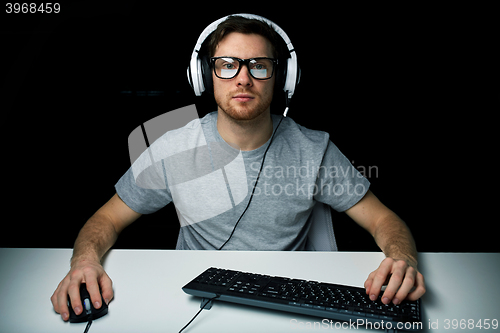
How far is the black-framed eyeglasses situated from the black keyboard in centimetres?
70

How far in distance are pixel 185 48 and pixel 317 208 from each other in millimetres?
1462

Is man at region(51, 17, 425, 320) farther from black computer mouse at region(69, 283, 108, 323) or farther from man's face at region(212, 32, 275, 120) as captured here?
black computer mouse at region(69, 283, 108, 323)

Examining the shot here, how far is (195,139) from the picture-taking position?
4.19ft

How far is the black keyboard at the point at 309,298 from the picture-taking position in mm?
606

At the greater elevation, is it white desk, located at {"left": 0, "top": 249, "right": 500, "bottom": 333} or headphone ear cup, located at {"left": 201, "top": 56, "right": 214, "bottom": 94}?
headphone ear cup, located at {"left": 201, "top": 56, "right": 214, "bottom": 94}


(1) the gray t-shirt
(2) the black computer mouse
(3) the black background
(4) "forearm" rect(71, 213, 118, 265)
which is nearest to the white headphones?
(1) the gray t-shirt

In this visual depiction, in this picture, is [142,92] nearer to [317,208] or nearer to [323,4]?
[323,4]

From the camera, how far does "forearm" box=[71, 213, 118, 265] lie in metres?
0.89

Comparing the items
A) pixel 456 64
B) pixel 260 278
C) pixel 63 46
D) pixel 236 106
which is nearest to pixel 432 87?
pixel 456 64

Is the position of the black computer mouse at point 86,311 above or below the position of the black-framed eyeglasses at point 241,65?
below

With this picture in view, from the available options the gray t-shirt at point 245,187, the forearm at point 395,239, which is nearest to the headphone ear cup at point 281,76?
the gray t-shirt at point 245,187

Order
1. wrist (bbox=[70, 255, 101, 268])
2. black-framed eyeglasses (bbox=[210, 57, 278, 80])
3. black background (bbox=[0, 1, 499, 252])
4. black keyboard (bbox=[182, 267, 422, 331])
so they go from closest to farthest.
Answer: black keyboard (bbox=[182, 267, 422, 331]) < wrist (bbox=[70, 255, 101, 268]) < black-framed eyeglasses (bbox=[210, 57, 278, 80]) < black background (bbox=[0, 1, 499, 252])

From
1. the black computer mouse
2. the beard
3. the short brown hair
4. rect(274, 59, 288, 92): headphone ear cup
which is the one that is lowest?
the black computer mouse

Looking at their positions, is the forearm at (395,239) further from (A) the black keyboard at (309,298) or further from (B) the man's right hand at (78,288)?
(B) the man's right hand at (78,288)
